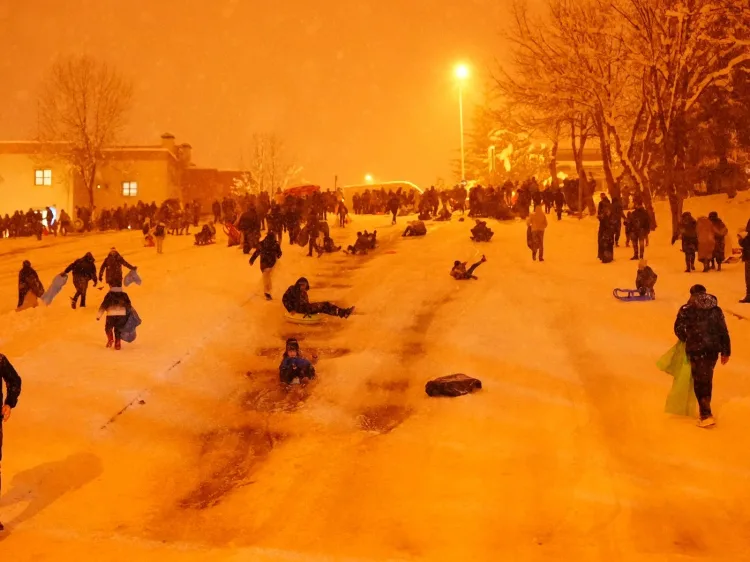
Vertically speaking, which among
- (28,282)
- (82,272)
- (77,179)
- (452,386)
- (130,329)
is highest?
(77,179)

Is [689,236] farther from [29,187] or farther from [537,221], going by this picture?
[29,187]

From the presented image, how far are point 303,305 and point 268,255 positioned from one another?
2.29 metres

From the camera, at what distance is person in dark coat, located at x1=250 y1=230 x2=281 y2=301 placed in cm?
1894

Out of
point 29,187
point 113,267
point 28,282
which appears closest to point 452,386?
point 113,267

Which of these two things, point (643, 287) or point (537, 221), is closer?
point (643, 287)

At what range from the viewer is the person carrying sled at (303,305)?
56.4 ft

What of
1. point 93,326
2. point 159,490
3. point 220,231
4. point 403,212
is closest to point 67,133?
point 220,231

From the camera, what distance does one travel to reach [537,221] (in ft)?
77.6

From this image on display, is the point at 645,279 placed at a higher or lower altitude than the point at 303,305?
higher

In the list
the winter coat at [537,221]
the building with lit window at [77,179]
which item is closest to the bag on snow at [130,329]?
the winter coat at [537,221]

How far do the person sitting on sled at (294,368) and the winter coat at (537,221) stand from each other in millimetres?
12307

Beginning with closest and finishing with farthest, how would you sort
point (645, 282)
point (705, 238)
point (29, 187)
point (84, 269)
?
point (645, 282) < point (84, 269) < point (705, 238) < point (29, 187)

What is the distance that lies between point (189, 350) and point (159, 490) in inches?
219

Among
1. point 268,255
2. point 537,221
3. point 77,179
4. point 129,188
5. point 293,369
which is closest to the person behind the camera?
point 293,369
